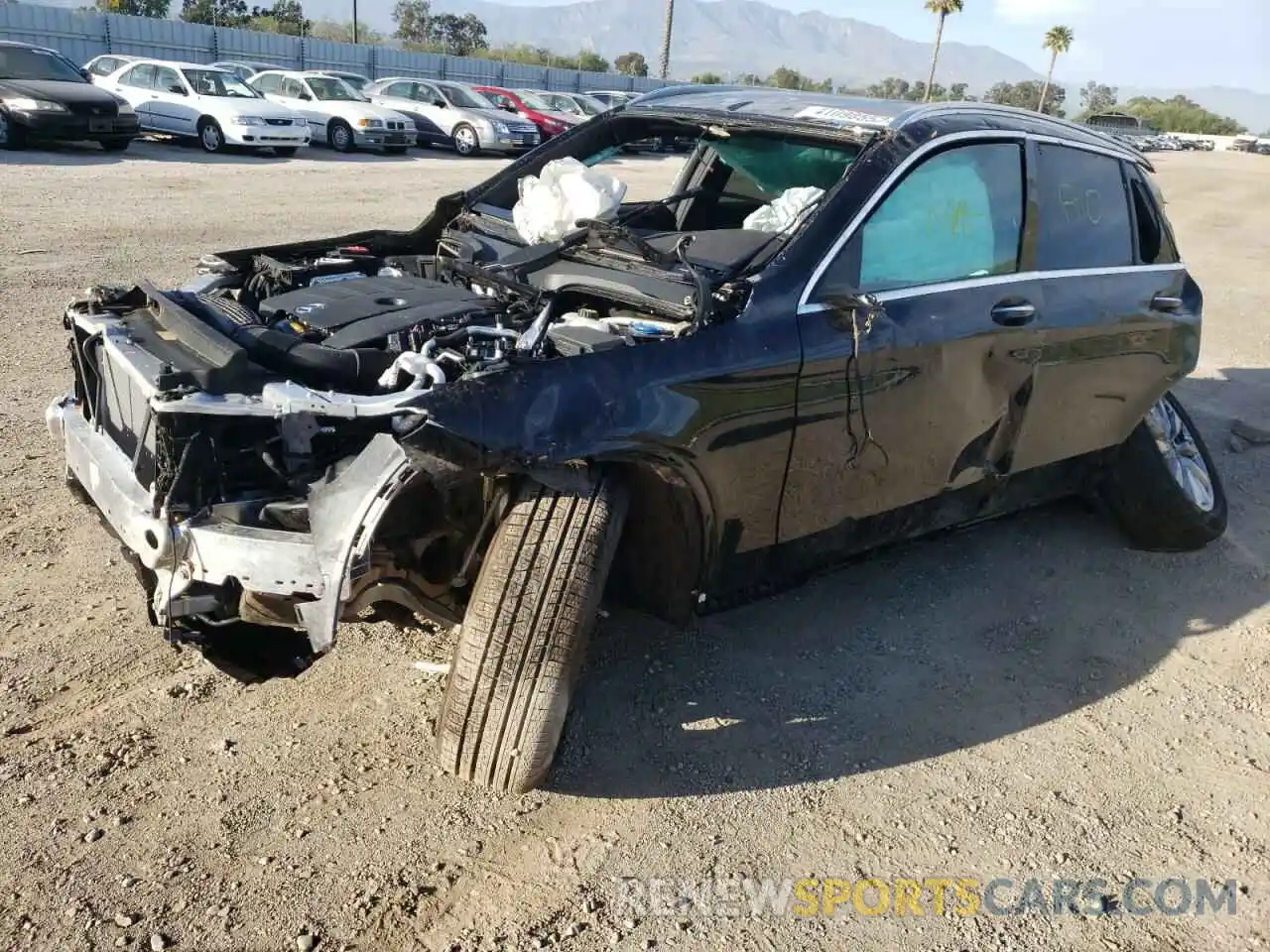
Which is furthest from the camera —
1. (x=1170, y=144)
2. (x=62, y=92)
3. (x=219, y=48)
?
(x=1170, y=144)

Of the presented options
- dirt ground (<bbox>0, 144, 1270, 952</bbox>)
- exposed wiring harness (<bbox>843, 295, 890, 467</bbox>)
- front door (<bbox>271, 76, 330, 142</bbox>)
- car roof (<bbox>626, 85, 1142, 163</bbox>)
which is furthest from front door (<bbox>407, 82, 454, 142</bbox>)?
exposed wiring harness (<bbox>843, 295, 890, 467</bbox>)

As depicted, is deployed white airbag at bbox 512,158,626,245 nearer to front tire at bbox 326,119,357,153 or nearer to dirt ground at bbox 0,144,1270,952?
dirt ground at bbox 0,144,1270,952

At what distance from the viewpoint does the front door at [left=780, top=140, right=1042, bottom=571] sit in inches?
131

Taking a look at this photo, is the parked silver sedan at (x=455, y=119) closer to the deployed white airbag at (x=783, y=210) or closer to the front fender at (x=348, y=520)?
the deployed white airbag at (x=783, y=210)

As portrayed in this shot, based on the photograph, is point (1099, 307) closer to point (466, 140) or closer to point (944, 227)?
point (944, 227)

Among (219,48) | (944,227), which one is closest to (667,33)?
(219,48)

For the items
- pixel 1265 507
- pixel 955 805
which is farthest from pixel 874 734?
pixel 1265 507

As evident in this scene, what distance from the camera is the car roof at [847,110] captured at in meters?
3.73

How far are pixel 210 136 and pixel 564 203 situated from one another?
1641cm

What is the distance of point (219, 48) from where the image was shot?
3116 centimetres

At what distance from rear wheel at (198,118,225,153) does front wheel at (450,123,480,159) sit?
574 centimetres

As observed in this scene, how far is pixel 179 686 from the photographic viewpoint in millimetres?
3348

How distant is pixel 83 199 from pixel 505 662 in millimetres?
11182

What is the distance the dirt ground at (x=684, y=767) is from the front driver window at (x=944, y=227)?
1357 mm
